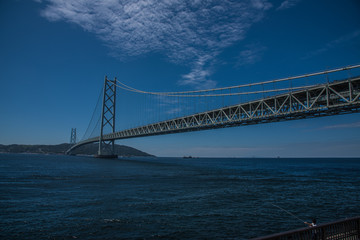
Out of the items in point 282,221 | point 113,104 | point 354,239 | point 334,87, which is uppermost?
point 113,104

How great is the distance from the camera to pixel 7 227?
9.64m

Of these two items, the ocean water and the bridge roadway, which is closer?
the ocean water

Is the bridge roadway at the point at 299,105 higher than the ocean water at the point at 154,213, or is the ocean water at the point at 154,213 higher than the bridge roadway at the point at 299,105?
the bridge roadway at the point at 299,105

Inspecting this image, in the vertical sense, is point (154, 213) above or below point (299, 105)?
below

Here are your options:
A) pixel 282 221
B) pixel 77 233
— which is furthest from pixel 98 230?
pixel 282 221

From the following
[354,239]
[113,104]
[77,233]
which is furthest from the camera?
[113,104]

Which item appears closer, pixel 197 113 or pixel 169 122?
pixel 197 113

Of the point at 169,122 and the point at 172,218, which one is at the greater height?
the point at 169,122

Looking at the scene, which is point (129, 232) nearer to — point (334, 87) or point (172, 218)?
point (172, 218)

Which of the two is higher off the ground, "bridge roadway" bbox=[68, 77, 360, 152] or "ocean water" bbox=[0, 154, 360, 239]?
"bridge roadway" bbox=[68, 77, 360, 152]

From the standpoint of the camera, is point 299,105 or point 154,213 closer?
point 154,213

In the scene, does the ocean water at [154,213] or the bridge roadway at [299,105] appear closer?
the ocean water at [154,213]

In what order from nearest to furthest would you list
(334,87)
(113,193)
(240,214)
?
1. (240,214)
2. (113,193)
3. (334,87)

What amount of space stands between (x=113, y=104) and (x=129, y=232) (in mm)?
91236
